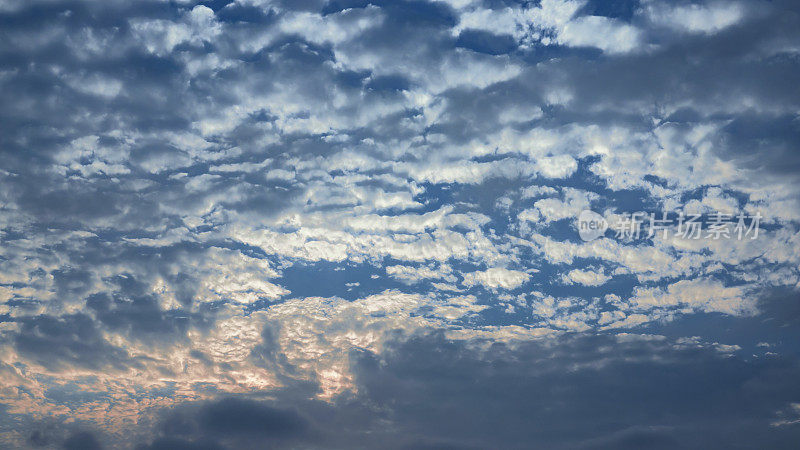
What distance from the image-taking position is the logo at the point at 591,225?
16.9 meters

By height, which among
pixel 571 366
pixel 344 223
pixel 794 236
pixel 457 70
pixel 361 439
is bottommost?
pixel 361 439

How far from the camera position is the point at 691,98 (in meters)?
13.2

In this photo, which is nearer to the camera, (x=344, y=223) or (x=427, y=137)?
(x=427, y=137)

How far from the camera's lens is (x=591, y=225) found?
1739 centimetres

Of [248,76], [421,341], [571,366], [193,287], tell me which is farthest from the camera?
[571,366]

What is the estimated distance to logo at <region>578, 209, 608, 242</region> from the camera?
1694 cm

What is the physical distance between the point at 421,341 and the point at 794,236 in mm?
16409

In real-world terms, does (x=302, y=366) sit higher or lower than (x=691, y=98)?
lower

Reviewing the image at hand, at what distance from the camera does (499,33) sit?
1200 cm

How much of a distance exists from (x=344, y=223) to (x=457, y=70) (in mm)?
7429

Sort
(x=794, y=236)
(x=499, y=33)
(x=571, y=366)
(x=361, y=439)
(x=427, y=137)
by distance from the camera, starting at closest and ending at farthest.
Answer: (x=499, y=33)
(x=427, y=137)
(x=794, y=236)
(x=571, y=366)
(x=361, y=439)

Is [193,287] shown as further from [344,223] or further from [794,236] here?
[794,236]

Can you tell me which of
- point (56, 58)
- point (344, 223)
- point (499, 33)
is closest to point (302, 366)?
point (344, 223)

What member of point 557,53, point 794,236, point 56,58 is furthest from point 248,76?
point 794,236
